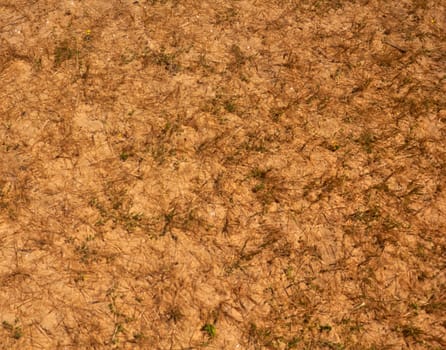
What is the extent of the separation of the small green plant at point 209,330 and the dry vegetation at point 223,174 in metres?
0.01

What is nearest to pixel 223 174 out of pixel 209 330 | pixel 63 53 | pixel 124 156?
pixel 124 156

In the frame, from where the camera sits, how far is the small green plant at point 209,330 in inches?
121

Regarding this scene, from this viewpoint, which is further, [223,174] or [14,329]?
[223,174]

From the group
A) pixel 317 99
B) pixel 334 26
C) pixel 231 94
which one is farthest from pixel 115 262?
pixel 334 26

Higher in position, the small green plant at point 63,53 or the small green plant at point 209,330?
the small green plant at point 63,53

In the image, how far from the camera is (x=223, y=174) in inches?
148

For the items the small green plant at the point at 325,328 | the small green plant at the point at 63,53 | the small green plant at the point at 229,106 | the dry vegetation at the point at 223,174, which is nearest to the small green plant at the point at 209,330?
the dry vegetation at the point at 223,174

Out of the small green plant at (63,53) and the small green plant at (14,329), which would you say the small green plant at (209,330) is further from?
the small green plant at (63,53)

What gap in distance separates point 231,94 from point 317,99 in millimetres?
774

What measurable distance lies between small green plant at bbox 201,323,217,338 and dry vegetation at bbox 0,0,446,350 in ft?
0.05

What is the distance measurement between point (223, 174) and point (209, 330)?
1.23 meters

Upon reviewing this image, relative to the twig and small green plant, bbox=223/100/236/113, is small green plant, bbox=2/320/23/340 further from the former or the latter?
the twig

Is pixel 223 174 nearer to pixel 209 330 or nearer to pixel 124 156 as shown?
pixel 124 156

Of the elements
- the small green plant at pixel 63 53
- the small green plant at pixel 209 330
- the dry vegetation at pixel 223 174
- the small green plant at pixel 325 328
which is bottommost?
the small green plant at pixel 325 328
